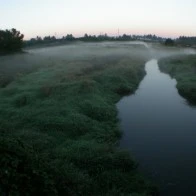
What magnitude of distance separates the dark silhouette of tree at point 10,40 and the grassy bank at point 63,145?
43.1 m

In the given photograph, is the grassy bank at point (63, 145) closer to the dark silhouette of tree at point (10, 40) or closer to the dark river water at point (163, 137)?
the dark river water at point (163, 137)

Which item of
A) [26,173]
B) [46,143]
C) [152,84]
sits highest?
[26,173]

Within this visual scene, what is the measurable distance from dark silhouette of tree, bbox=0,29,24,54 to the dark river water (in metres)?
45.3

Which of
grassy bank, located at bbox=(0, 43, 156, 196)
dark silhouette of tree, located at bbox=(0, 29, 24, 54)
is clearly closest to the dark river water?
grassy bank, located at bbox=(0, 43, 156, 196)

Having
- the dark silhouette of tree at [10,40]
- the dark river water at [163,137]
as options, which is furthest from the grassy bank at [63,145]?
the dark silhouette of tree at [10,40]

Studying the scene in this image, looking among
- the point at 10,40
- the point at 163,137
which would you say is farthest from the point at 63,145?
the point at 10,40

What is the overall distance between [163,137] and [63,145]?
22.6 ft

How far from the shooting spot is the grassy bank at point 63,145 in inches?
405

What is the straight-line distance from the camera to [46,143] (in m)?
16.2

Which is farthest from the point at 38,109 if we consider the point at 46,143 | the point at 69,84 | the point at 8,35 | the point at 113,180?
the point at 8,35

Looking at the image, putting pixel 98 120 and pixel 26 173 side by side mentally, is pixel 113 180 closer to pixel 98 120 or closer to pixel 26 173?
pixel 26 173

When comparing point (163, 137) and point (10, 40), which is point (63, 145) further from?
point (10, 40)

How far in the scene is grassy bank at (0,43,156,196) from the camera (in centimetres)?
1030

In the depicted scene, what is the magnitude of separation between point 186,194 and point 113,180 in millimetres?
3137
